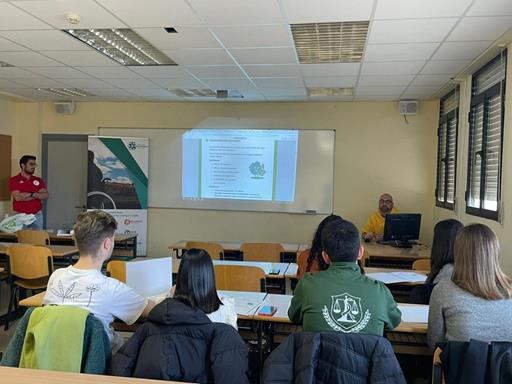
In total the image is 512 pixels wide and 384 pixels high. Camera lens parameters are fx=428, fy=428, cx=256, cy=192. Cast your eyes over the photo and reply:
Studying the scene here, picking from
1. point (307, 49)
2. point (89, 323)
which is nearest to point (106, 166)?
point (307, 49)

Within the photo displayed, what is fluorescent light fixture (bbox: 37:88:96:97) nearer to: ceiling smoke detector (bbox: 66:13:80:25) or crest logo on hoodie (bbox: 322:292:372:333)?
ceiling smoke detector (bbox: 66:13:80:25)

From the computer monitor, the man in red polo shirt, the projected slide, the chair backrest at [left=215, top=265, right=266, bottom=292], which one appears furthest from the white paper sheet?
the man in red polo shirt

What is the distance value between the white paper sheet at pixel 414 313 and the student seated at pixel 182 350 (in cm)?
103

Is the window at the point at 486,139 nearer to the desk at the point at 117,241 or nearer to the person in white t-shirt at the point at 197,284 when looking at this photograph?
the person in white t-shirt at the point at 197,284

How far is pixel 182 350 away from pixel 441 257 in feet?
5.62

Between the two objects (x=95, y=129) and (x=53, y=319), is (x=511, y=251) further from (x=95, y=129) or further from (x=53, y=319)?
(x=95, y=129)

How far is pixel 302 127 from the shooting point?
6.55 metres

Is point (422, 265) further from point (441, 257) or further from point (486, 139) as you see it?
point (486, 139)

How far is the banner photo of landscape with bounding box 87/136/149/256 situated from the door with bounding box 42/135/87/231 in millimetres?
287

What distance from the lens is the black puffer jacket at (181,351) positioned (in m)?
1.69

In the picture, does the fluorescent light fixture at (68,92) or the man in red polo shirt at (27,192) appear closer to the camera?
the fluorescent light fixture at (68,92)

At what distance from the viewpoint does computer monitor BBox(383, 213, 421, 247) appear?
5.05 metres

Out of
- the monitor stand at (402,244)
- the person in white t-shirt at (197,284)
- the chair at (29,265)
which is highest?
the person in white t-shirt at (197,284)

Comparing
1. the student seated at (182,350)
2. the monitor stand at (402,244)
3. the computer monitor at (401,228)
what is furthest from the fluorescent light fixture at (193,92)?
the student seated at (182,350)
